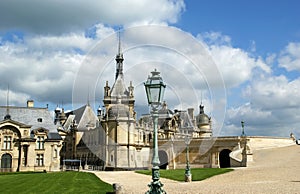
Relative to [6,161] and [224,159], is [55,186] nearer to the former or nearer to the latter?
[6,161]

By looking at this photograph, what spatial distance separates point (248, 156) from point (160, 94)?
31140 mm

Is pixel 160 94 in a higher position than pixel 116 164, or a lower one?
higher

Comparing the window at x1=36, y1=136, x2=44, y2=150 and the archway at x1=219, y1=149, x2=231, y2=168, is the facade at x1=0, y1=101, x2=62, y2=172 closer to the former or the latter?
the window at x1=36, y1=136, x2=44, y2=150

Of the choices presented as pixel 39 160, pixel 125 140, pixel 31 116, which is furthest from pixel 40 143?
pixel 125 140

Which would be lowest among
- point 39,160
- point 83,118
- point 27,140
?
point 39,160

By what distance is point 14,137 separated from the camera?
49719 mm

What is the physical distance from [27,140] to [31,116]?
14.4ft

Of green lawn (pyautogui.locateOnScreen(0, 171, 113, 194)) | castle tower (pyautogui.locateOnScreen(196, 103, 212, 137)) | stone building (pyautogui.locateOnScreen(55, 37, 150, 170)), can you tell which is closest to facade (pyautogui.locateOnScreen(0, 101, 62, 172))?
stone building (pyautogui.locateOnScreen(55, 37, 150, 170))

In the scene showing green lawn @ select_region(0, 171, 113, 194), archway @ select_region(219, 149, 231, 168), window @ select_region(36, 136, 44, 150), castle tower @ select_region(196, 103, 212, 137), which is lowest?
archway @ select_region(219, 149, 231, 168)

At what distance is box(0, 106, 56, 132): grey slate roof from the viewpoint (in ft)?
170

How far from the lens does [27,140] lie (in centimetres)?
5019

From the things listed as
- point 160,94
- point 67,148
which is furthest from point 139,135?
point 160,94

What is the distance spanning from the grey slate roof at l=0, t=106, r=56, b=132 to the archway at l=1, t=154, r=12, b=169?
5217 mm

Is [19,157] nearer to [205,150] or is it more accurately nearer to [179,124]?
[205,150]
